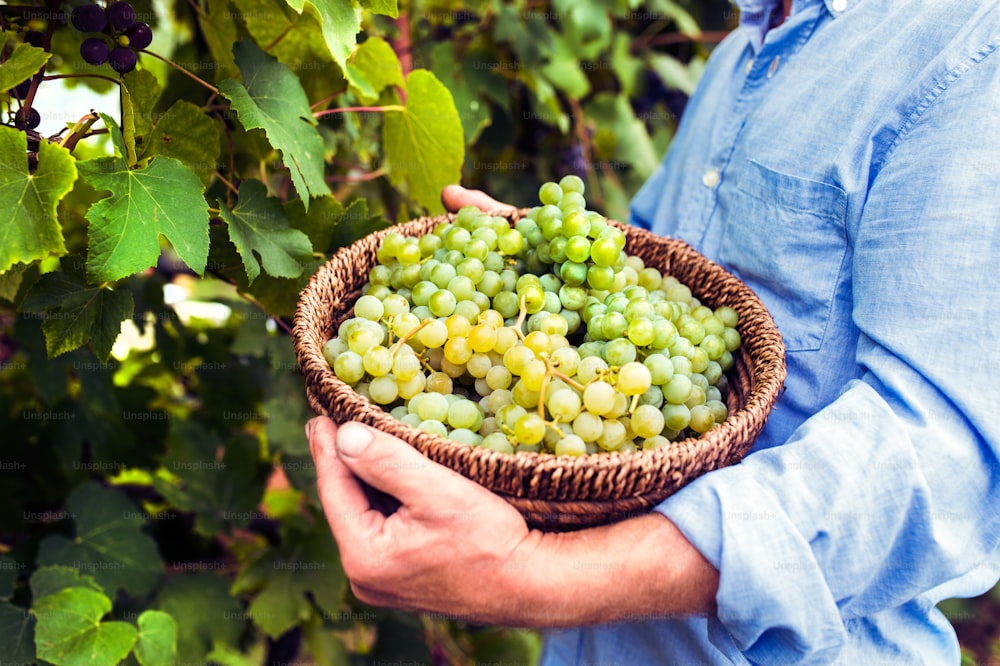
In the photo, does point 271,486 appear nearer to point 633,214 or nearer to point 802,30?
point 633,214

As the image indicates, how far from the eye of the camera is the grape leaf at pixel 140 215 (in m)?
0.74

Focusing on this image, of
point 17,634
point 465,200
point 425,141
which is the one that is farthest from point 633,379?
point 17,634

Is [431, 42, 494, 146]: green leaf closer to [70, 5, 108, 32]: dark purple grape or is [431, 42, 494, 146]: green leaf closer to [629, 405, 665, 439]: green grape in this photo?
[70, 5, 108, 32]: dark purple grape

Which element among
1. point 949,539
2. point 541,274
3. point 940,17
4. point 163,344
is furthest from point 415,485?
point 163,344

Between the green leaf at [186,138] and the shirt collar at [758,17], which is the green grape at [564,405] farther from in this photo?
the shirt collar at [758,17]

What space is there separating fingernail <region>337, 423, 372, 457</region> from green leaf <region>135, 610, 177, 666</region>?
1.96ft

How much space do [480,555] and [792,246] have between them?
560mm

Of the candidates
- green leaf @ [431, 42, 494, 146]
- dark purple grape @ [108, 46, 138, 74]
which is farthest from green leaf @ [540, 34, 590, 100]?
dark purple grape @ [108, 46, 138, 74]

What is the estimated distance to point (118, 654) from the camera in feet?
3.15

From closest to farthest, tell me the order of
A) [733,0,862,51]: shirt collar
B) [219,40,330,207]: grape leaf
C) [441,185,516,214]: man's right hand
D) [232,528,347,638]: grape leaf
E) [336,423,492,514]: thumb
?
[336,423,492,514]: thumb < [219,40,330,207]: grape leaf < [441,185,516,214]: man's right hand < [733,0,862,51]: shirt collar < [232,528,347,638]: grape leaf

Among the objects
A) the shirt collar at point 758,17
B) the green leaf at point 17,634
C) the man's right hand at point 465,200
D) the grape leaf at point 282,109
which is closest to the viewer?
the grape leaf at point 282,109

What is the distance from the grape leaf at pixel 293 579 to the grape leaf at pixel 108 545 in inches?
6.8

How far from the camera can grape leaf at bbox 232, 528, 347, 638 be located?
4.46 ft

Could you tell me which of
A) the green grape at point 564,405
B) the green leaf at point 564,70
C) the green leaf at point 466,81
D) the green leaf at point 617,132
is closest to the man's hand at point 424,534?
the green grape at point 564,405
